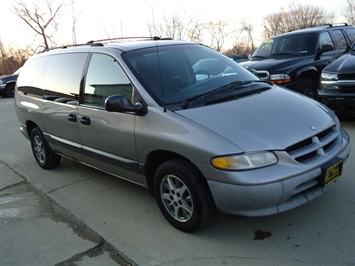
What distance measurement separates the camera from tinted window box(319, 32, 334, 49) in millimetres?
7723

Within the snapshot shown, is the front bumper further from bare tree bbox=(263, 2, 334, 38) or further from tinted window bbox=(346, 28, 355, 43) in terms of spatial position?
Answer: bare tree bbox=(263, 2, 334, 38)

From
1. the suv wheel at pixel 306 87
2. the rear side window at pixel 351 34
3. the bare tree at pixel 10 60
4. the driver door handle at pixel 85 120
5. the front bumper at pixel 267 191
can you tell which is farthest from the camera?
the bare tree at pixel 10 60

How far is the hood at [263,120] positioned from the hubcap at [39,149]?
2.99 m

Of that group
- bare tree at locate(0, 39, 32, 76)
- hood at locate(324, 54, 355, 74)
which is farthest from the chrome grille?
bare tree at locate(0, 39, 32, 76)

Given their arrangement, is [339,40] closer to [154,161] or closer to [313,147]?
[313,147]

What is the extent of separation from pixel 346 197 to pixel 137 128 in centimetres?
214

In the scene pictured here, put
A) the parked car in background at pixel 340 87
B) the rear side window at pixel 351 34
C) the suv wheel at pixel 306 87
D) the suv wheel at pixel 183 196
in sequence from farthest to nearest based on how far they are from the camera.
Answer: the rear side window at pixel 351 34 → the suv wheel at pixel 306 87 → the parked car in background at pixel 340 87 → the suv wheel at pixel 183 196

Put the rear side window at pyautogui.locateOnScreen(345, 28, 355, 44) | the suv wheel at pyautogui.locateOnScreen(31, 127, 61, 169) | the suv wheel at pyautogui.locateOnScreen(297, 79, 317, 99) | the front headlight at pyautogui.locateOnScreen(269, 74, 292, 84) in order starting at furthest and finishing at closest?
1. the rear side window at pyautogui.locateOnScreen(345, 28, 355, 44)
2. the suv wheel at pyautogui.locateOnScreen(297, 79, 317, 99)
3. the front headlight at pyautogui.locateOnScreen(269, 74, 292, 84)
4. the suv wheel at pyautogui.locateOnScreen(31, 127, 61, 169)

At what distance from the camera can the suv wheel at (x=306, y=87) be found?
23.2ft

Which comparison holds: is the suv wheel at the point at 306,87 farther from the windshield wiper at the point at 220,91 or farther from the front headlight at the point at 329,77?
the windshield wiper at the point at 220,91

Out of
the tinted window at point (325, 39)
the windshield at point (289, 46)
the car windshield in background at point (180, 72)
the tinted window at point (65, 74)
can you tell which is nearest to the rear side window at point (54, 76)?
the tinted window at point (65, 74)

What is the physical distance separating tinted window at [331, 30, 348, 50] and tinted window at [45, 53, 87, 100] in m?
6.17

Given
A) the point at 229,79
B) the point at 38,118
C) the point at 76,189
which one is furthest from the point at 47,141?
the point at 229,79

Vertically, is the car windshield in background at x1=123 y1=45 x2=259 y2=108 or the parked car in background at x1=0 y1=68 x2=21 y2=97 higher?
the car windshield in background at x1=123 y1=45 x2=259 y2=108
